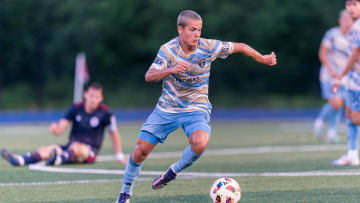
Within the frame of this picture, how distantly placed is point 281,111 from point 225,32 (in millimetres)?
7262

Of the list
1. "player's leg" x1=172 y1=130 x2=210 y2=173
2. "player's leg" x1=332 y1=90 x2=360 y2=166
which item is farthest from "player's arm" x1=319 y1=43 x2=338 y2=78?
"player's leg" x1=172 y1=130 x2=210 y2=173

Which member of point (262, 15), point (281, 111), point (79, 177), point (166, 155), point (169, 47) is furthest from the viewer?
point (262, 15)

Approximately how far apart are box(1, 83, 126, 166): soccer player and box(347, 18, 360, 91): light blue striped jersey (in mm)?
3565

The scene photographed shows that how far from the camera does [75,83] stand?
119 ft

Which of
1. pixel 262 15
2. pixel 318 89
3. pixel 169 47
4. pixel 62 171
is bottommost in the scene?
pixel 318 89

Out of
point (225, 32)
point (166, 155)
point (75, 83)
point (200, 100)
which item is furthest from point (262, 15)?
point (200, 100)

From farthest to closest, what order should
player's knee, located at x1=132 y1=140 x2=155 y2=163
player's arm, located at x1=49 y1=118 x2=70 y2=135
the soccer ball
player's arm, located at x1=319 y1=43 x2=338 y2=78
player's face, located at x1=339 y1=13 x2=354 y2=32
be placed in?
player's arm, located at x1=319 y1=43 x2=338 y2=78, player's face, located at x1=339 y1=13 x2=354 y2=32, player's arm, located at x1=49 y1=118 x2=70 y2=135, player's knee, located at x1=132 y1=140 x2=155 y2=163, the soccer ball

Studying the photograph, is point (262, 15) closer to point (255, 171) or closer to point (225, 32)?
point (225, 32)

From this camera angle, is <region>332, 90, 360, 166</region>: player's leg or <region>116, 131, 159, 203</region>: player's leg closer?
<region>116, 131, 159, 203</region>: player's leg

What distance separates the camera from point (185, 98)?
22.6 ft

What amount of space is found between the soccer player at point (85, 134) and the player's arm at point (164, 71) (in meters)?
3.99

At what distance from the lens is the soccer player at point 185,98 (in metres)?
6.63

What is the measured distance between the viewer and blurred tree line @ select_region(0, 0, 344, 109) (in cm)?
3344

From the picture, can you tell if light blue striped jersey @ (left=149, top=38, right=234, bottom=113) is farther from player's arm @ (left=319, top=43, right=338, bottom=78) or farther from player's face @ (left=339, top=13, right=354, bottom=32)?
player's arm @ (left=319, top=43, right=338, bottom=78)
